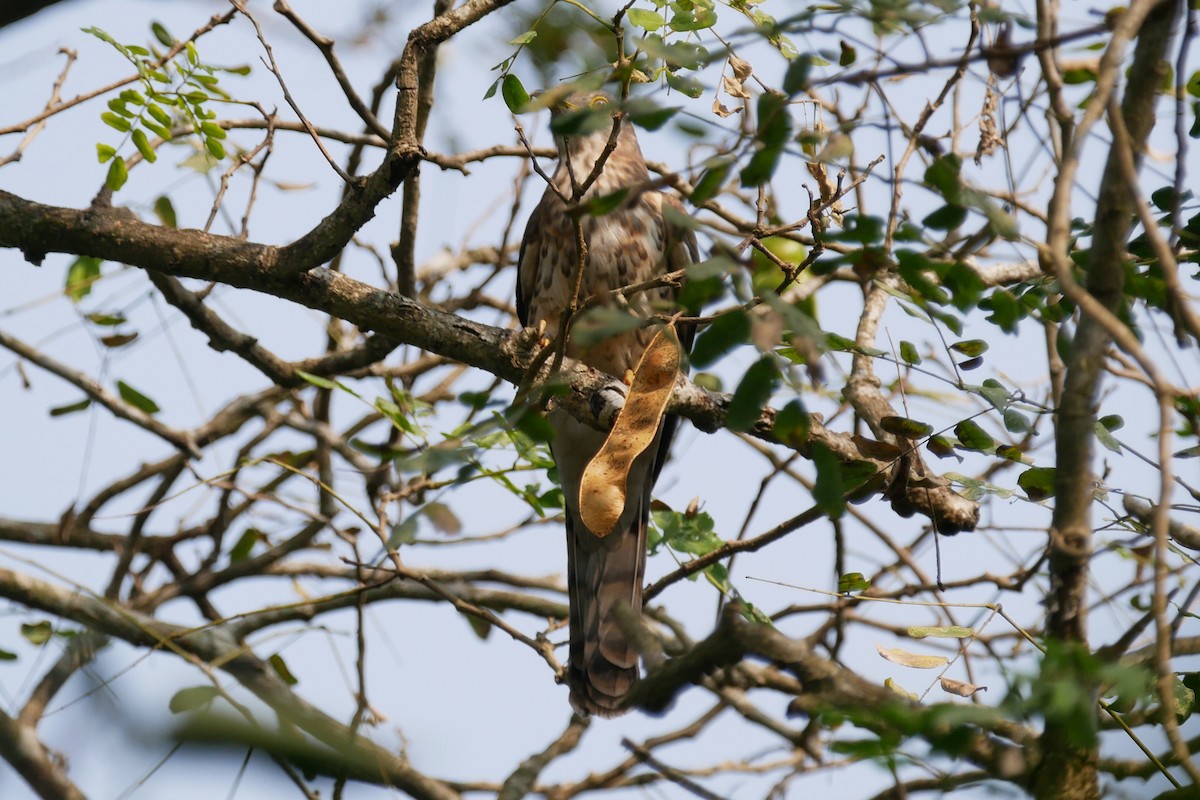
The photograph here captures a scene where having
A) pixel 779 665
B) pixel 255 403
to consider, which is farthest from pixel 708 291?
pixel 255 403

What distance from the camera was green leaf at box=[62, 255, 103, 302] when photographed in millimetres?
4590

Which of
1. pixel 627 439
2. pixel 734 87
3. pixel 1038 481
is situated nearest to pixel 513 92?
pixel 734 87

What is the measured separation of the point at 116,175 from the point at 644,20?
1.53 m

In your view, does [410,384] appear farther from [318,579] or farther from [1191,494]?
[1191,494]

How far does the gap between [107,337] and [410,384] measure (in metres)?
1.16

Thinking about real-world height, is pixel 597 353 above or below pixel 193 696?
above

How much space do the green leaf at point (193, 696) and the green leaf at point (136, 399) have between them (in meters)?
2.17

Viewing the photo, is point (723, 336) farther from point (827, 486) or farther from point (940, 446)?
point (940, 446)

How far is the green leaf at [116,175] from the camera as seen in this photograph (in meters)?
3.23

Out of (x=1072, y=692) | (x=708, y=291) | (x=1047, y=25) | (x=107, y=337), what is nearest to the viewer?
(x=1072, y=692)

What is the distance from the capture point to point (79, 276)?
4.64 metres

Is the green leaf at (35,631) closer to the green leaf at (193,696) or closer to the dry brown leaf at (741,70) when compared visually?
the green leaf at (193,696)

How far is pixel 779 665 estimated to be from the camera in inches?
66.7

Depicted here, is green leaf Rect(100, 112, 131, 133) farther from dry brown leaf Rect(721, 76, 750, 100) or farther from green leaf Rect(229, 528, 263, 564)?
green leaf Rect(229, 528, 263, 564)
